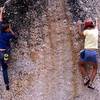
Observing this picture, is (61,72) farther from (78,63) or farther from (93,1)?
(93,1)

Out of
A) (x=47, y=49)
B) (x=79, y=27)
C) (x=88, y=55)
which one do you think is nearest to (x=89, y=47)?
(x=88, y=55)

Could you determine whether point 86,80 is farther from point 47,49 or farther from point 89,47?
point 47,49

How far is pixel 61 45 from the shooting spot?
13398 millimetres

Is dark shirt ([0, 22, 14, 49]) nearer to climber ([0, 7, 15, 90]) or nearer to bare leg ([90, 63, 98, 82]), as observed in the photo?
climber ([0, 7, 15, 90])

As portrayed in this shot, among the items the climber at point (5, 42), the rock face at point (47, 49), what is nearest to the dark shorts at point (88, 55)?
the rock face at point (47, 49)

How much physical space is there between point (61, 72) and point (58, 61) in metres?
0.27

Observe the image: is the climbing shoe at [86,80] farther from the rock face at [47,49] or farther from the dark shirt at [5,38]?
the dark shirt at [5,38]

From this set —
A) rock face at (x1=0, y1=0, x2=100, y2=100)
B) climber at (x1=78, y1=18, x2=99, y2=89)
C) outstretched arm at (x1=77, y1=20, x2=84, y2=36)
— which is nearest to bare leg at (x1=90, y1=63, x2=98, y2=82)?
climber at (x1=78, y1=18, x2=99, y2=89)

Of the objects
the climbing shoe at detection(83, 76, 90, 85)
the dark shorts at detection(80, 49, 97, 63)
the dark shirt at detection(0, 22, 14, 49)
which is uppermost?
the dark shirt at detection(0, 22, 14, 49)

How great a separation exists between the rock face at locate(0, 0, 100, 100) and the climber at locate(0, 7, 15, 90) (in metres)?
0.18

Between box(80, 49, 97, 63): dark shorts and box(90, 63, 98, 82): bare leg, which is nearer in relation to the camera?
box(80, 49, 97, 63): dark shorts

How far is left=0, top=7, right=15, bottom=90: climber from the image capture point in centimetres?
1315

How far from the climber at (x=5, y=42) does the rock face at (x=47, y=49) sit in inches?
7.0

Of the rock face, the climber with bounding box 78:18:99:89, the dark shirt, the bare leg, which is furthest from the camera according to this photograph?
the rock face
